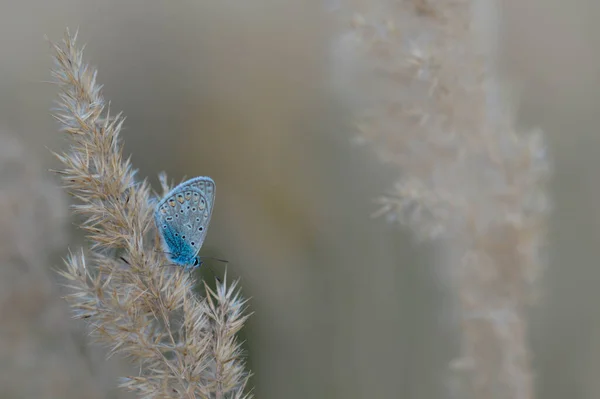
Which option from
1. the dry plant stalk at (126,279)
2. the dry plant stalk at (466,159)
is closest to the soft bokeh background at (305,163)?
the dry plant stalk at (466,159)

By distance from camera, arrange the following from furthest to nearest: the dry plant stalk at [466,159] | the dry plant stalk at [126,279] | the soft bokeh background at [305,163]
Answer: the soft bokeh background at [305,163], the dry plant stalk at [466,159], the dry plant stalk at [126,279]

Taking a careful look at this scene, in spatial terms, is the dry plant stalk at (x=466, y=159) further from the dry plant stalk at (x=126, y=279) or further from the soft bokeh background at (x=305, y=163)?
the dry plant stalk at (x=126, y=279)

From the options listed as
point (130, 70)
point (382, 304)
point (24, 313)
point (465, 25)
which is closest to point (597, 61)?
point (465, 25)

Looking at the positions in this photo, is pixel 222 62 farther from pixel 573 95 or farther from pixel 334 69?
pixel 573 95

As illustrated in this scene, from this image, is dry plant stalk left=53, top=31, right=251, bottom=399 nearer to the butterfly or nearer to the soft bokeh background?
the butterfly

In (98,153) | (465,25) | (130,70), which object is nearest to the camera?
(98,153)
